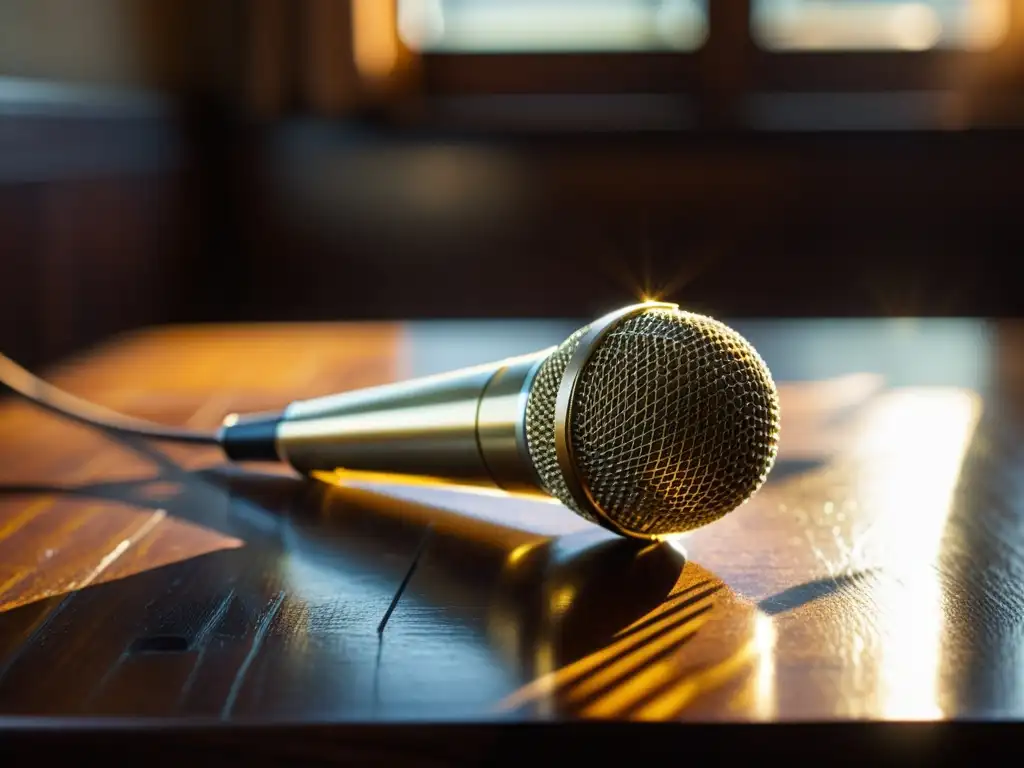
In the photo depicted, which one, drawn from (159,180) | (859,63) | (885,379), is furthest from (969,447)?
(859,63)

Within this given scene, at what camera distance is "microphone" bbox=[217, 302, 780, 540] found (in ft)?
2.24

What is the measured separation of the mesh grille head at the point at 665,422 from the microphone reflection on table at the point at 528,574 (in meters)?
0.04

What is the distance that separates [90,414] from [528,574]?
2.01 ft

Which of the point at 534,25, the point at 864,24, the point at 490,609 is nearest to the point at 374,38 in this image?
the point at 534,25

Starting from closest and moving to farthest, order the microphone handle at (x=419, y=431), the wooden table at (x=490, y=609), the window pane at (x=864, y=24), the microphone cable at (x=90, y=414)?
the wooden table at (x=490, y=609)
the microphone handle at (x=419, y=431)
the microphone cable at (x=90, y=414)
the window pane at (x=864, y=24)

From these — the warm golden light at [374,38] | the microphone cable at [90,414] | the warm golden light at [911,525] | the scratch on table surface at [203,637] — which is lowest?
the warm golden light at [911,525]

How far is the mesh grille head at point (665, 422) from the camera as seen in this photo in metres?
0.68

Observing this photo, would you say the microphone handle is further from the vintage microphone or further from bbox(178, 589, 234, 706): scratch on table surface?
bbox(178, 589, 234, 706): scratch on table surface

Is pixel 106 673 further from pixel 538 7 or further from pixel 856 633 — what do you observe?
pixel 538 7

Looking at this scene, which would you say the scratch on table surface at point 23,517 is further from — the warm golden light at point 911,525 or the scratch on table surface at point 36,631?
the warm golden light at point 911,525

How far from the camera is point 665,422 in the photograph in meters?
0.68

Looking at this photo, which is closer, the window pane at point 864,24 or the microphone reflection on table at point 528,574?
the microphone reflection on table at point 528,574

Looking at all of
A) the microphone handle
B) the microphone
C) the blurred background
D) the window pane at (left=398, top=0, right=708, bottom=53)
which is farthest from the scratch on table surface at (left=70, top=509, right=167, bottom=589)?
the window pane at (left=398, top=0, right=708, bottom=53)

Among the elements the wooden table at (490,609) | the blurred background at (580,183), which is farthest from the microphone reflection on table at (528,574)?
the blurred background at (580,183)
